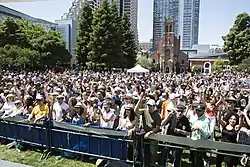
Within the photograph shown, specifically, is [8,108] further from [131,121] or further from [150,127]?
[150,127]

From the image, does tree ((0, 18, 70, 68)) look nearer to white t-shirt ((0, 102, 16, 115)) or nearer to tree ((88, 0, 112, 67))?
tree ((88, 0, 112, 67))

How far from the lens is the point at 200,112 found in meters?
3.27

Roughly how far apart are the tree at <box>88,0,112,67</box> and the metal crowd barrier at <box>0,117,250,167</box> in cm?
2358

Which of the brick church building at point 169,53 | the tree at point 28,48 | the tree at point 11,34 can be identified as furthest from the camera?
the brick church building at point 169,53

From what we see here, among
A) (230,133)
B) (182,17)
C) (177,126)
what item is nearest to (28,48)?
(177,126)

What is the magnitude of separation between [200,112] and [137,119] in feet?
2.23

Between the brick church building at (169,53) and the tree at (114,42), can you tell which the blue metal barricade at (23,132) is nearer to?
the tree at (114,42)

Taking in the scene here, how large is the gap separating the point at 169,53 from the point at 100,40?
24.0 metres

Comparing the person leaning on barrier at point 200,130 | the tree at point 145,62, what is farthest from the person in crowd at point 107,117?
the tree at point 145,62

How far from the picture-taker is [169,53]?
164ft

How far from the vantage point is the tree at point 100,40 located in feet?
91.9

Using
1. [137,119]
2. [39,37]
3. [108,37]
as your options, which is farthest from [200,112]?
[39,37]

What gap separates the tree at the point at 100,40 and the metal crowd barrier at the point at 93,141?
2358 cm

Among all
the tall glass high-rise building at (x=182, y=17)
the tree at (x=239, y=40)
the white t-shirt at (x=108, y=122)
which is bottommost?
the white t-shirt at (x=108, y=122)
